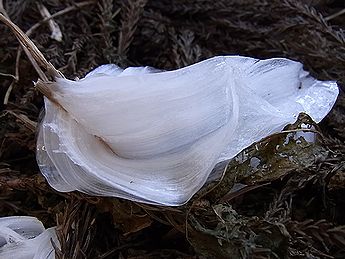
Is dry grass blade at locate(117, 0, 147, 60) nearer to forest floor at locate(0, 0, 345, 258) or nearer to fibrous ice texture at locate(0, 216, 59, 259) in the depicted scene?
forest floor at locate(0, 0, 345, 258)

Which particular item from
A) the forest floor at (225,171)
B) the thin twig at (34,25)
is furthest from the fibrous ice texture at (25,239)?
the thin twig at (34,25)

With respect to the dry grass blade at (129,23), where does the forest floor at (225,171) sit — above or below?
below

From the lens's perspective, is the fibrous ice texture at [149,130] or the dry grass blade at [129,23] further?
the dry grass blade at [129,23]

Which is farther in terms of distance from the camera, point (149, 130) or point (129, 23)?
point (129, 23)

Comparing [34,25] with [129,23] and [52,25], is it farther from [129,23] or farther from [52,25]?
[129,23]

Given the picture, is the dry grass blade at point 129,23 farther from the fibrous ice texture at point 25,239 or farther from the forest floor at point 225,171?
the fibrous ice texture at point 25,239

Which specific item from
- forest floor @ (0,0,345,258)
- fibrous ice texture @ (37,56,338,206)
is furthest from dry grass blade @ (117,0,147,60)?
fibrous ice texture @ (37,56,338,206)

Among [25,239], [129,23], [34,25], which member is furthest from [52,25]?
[25,239]
